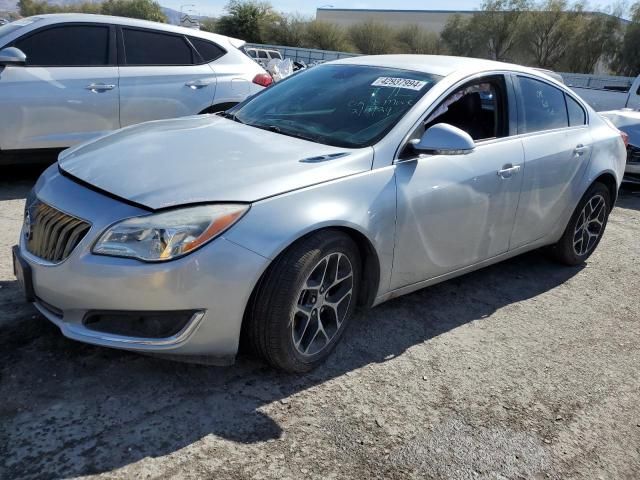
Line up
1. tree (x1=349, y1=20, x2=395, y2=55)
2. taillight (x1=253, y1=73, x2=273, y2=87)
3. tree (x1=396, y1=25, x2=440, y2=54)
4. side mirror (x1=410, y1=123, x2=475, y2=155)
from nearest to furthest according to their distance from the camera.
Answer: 1. side mirror (x1=410, y1=123, x2=475, y2=155)
2. taillight (x1=253, y1=73, x2=273, y2=87)
3. tree (x1=396, y1=25, x2=440, y2=54)
4. tree (x1=349, y1=20, x2=395, y2=55)

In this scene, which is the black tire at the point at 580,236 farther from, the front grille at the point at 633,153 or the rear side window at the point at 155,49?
the rear side window at the point at 155,49


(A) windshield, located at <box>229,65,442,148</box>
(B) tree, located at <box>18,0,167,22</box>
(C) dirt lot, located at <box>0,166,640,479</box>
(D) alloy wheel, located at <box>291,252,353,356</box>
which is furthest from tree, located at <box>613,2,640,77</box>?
(D) alloy wheel, located at <box>291,252,353,356</box>

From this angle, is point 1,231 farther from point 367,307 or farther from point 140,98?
point 367,307

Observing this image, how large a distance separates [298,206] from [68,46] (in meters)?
4.29

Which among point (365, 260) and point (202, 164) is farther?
point (365, 260)

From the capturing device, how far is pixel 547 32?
160 feet

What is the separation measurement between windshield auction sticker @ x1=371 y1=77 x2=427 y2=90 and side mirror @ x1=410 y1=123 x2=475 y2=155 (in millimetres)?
440

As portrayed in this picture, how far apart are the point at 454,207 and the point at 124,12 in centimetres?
7366

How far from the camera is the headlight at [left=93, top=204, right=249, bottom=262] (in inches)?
99.3

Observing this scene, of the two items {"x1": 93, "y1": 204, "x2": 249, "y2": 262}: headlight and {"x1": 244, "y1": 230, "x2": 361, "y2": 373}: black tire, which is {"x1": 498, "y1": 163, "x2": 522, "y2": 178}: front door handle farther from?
{"x1": 93, "y1": 204, "x2": 249, "y2": 262}: headlight

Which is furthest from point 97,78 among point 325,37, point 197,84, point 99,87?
point 325,37

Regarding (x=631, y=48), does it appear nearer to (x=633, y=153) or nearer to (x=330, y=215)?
(x=633, y=153)

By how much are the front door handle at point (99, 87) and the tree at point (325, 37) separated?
55687 mm

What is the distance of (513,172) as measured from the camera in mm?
3889
